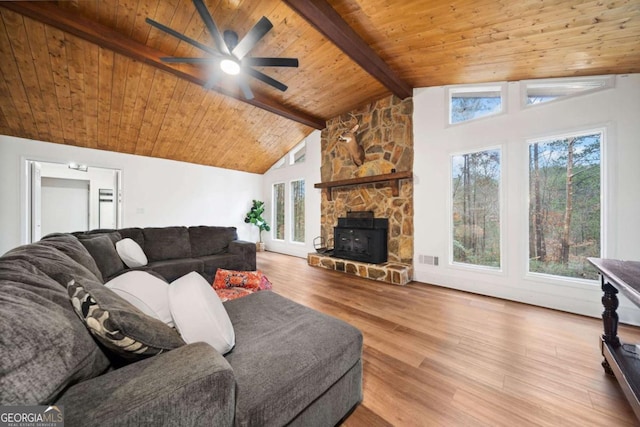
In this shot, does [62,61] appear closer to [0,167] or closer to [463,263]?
[0,167]

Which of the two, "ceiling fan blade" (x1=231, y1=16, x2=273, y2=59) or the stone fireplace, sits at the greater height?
"ceiling fan blade" (x1=231, y1=16, x2=273, y2=59)

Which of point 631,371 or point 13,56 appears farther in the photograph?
point 13,56

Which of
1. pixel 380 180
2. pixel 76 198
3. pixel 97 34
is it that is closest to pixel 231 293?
pixel 380 180

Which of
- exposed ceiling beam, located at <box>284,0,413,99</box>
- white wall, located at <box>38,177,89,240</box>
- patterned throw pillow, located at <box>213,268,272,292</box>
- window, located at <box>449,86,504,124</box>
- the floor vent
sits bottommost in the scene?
patterned throw pillow, located at <box>213,268,272,292</box>

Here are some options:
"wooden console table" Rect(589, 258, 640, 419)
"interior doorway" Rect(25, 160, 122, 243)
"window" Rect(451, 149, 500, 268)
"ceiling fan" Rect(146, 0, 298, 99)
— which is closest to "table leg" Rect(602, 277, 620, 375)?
"wooden console table" Rect(589, 258, 640, 419)

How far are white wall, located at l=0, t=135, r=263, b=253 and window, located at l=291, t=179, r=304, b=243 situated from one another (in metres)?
1.55

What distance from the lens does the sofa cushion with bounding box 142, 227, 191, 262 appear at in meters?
3.17

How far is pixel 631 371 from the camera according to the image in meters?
1.35

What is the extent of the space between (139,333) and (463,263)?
3809 millimetres

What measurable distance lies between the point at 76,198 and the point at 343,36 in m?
7.76

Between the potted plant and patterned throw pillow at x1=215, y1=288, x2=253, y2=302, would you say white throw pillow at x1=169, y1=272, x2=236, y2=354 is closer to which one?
patterned throw pillow at x1=215, y1=288, x2=253, y2=302

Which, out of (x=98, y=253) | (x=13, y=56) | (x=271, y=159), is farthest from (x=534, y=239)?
(x=13, y=56)

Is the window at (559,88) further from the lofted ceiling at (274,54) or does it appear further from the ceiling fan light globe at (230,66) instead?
the ceiling fan light globe at (230,66)

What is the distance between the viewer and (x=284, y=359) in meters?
1.03
